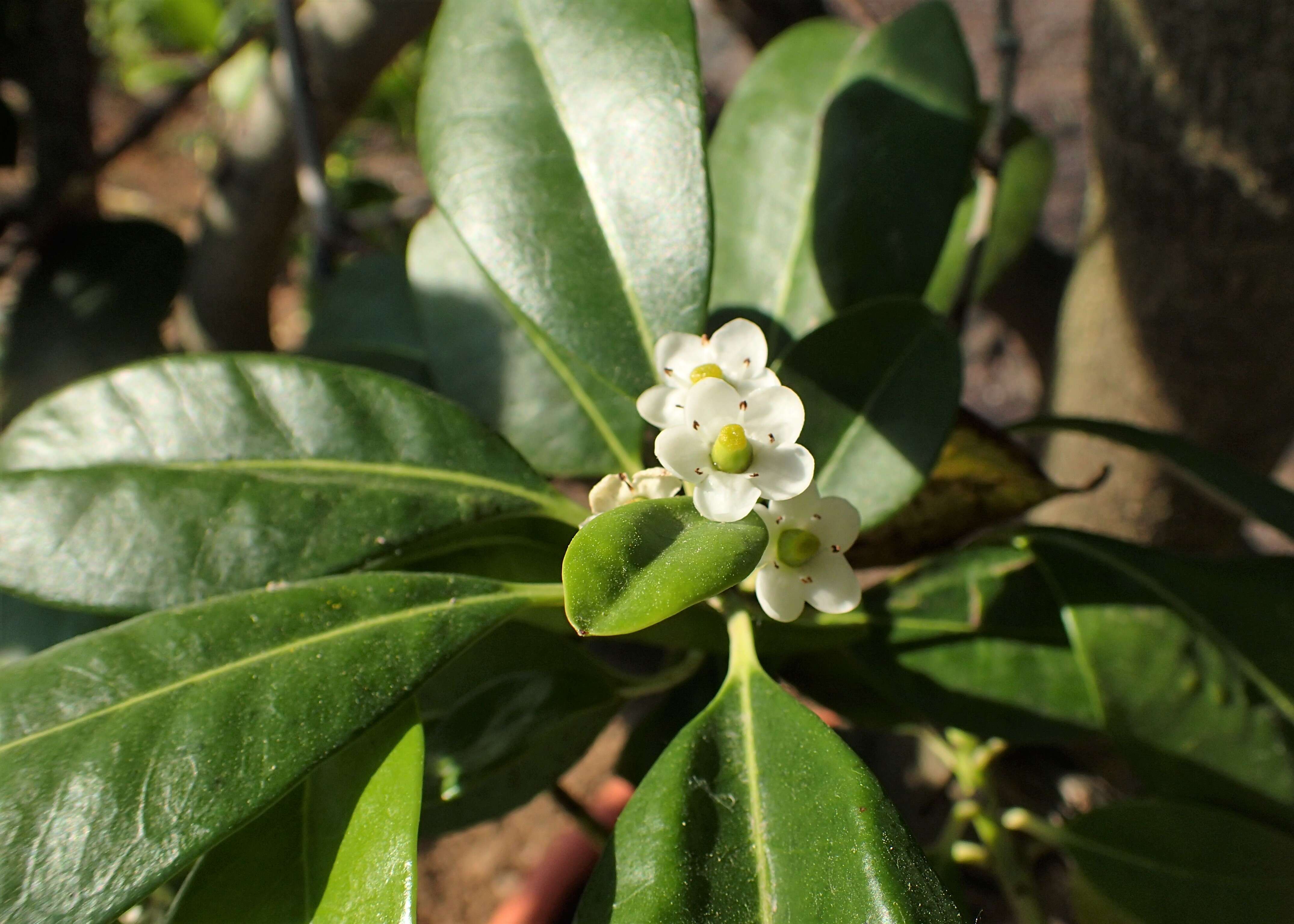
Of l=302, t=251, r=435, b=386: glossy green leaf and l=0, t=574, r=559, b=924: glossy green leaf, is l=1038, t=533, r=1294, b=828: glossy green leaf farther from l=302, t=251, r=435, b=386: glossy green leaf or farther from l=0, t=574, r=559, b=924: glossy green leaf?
l=302, t=251, r=435, b=386: glossy green leaf

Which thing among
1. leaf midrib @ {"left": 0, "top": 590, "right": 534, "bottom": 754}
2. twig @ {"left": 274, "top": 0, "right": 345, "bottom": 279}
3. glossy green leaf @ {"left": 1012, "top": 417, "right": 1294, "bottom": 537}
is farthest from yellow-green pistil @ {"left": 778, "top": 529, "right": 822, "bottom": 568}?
twig @ {"left": 274, "top": 0, "right": 345, "bottom": 279}

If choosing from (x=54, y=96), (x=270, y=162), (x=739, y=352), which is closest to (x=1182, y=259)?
(x=739, y=352)

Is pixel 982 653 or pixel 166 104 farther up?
pixel 166 104

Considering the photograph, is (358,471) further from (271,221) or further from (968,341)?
(968,341)

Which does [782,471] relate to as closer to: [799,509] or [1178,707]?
[799,509]

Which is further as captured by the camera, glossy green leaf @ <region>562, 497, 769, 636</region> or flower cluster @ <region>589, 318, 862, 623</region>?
flower cluster @ <region>589, 318, 862, 623</region>

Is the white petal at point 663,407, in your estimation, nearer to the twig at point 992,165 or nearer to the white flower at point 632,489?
the white flower at point 632,489
